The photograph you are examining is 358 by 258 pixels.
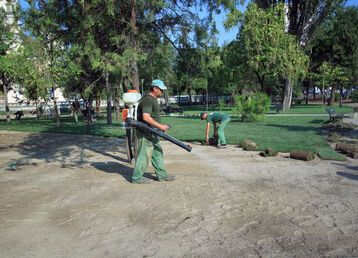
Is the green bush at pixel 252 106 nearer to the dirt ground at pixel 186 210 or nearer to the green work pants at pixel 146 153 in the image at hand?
the dirt ground at pixel 186 210

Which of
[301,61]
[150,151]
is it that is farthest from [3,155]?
[301,61]

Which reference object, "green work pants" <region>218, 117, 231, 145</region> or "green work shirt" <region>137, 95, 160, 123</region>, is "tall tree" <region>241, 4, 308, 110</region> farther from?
"green work shirt" <region>137, 95, 160, 123</region>

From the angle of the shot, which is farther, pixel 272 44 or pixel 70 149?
pixel 272 44

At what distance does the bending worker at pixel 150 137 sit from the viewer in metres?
5.58

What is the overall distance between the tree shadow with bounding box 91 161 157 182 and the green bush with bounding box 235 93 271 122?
1335cm

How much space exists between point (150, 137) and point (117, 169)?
2.01 m

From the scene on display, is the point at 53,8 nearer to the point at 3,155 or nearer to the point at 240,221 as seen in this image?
the point at 3,155

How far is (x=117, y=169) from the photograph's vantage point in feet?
24.3

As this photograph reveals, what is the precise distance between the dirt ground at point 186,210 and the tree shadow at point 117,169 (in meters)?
0.02

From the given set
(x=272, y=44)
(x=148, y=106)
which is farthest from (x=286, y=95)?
(x=148, y=106)

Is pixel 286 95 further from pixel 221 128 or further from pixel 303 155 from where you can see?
pixel 303 155

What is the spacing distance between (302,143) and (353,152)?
2.17 metres

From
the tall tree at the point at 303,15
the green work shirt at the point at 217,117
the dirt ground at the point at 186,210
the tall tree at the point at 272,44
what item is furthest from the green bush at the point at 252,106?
the tall tree at the point at 303,15

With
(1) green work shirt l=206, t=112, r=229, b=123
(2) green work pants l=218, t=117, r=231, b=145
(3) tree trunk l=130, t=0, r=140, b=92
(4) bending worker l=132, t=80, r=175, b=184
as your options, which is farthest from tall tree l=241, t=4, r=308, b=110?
(4) bending worker l=132, t=80, r=175, b=184
